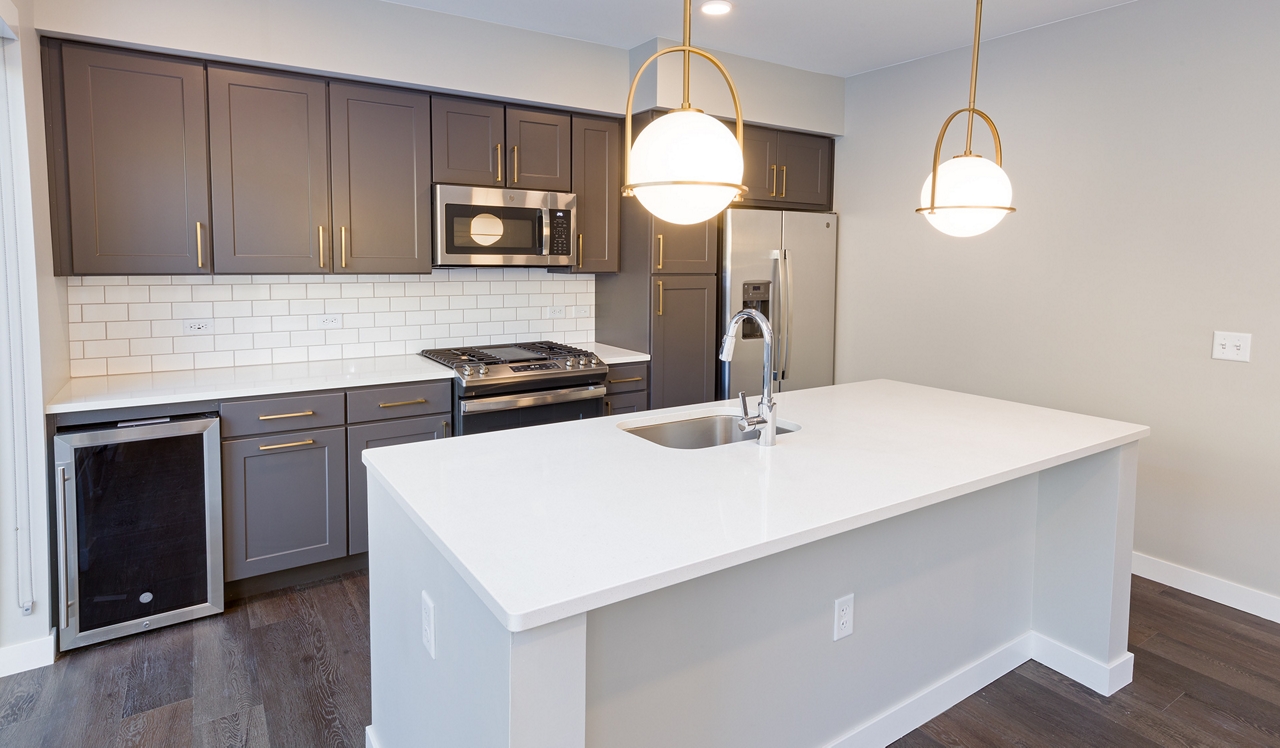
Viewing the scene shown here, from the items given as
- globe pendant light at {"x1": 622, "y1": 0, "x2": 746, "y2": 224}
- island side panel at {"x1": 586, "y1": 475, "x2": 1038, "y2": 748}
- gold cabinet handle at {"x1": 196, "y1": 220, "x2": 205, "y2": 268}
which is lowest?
island side panel at {"x1": 586, "y1": 475, "x2": 1038, "y2": 748}

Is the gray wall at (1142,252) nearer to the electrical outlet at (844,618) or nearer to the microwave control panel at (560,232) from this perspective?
the microwave control panel at (560,232)

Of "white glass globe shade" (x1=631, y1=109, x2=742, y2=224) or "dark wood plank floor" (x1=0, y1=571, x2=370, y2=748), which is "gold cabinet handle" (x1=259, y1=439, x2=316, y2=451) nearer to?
"dark wood plank floor" (x1=0, y1=571, x2=370, y2=748)

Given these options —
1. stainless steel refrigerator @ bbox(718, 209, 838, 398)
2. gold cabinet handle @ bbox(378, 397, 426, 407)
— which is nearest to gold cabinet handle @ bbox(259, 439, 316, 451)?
gold cabinet handle @ bbox(378, 397, 426, 407)

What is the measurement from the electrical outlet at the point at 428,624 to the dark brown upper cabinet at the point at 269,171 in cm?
206

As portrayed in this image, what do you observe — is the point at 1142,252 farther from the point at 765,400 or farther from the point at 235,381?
the point at 235,381

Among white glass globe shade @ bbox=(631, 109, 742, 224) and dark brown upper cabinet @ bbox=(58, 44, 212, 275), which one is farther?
dark brown upper cabinet @ bbox=(58, 44, 212, 275)

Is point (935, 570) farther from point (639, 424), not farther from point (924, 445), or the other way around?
point (639, 424)

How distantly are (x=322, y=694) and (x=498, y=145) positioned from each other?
246cm

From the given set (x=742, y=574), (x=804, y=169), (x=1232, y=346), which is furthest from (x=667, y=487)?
(x=804, y=169)

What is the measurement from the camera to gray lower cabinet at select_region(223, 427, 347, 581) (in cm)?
293

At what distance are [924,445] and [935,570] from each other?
38 centimetres

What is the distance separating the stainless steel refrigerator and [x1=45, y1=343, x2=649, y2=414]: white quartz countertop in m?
1.64

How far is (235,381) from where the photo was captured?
3010 mm

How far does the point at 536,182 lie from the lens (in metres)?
3.80
